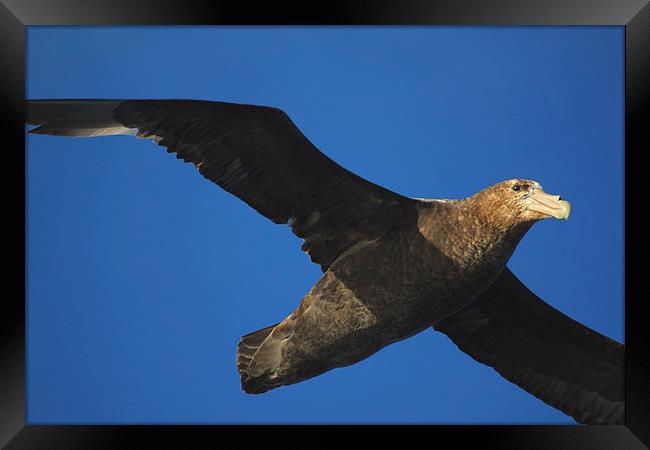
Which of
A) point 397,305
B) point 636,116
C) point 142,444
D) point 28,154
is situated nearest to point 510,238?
point 397,305

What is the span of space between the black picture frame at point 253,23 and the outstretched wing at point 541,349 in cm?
62

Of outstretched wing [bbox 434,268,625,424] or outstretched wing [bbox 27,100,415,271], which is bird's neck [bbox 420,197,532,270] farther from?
outstretched wing [bbox 434,268,625,424]

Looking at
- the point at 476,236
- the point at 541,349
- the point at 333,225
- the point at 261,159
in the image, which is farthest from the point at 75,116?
the point at 541,349

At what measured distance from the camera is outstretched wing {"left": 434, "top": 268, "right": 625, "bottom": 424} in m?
6.38

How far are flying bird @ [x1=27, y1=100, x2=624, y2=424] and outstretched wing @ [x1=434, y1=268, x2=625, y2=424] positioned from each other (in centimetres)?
11

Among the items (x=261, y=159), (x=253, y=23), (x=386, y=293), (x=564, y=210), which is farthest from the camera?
(x=261, y=159)

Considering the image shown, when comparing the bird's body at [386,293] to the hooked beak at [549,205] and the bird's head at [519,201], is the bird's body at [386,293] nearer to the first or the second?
the bird's head at [519,201]

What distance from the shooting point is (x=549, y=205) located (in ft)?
16.9

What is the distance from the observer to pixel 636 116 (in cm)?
576

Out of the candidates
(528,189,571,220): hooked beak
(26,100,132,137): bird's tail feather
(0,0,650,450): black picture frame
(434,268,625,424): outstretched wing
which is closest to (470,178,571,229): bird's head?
(528,189,571,220): hooked beak

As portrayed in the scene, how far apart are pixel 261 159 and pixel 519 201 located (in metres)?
1.53

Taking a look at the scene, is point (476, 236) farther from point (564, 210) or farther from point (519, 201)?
point (564, 210)

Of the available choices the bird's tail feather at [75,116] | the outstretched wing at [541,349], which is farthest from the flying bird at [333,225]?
the outstretched wing at [541,349]

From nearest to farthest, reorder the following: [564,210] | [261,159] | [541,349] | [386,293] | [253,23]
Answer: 1. [564,210]
2. [386,293]
3. [253,23]
4. [261,159]
5. [541,349]
